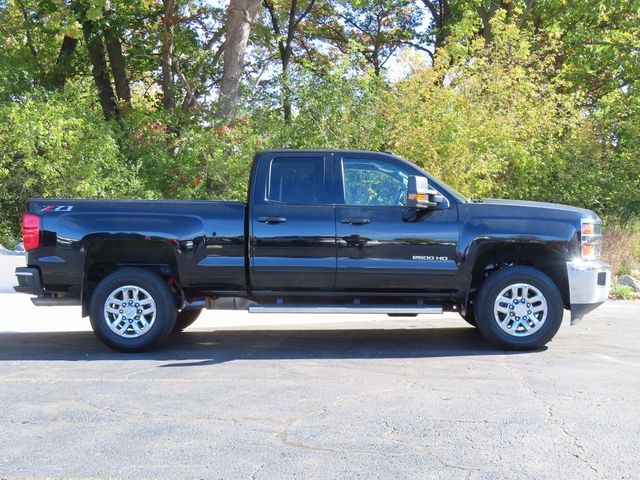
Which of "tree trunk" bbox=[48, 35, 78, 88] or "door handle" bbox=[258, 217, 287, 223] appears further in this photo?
"tree trunk" bbox=[48, 35, 78, 88]

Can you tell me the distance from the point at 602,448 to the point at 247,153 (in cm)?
1157

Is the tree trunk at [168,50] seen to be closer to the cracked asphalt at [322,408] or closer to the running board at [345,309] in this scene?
the cracked asphalt at [322,408]

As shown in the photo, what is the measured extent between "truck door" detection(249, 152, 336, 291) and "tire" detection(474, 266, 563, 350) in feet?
5.55

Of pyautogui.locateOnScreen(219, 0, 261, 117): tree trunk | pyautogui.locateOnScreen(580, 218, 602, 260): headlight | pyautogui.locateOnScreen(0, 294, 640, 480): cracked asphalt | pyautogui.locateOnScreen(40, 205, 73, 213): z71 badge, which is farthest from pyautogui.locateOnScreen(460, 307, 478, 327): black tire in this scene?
pyautogui.locateOnScreen(219, 0, 261, 117): tree trunk

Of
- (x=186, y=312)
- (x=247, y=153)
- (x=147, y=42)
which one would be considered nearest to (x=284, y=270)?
(x=186, y=312)

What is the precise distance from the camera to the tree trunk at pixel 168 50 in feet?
63.5

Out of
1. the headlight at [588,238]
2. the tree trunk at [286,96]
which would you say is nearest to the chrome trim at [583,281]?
the headlight at [588,238]

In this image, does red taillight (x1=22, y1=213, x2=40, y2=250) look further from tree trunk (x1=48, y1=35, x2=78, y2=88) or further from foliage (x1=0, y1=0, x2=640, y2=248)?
tree trunk (x1=48, y1=35, x2=78, y2=88)

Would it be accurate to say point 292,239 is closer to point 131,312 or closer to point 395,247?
point 395,247

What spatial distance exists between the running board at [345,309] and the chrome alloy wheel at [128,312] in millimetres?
1108

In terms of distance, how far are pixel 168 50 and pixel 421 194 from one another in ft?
48.1

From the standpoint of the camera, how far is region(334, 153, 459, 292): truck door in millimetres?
7188

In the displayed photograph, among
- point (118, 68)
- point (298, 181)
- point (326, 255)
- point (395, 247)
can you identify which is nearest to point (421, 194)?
point (395, 247)

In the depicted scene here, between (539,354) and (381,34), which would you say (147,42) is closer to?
(381,34)
